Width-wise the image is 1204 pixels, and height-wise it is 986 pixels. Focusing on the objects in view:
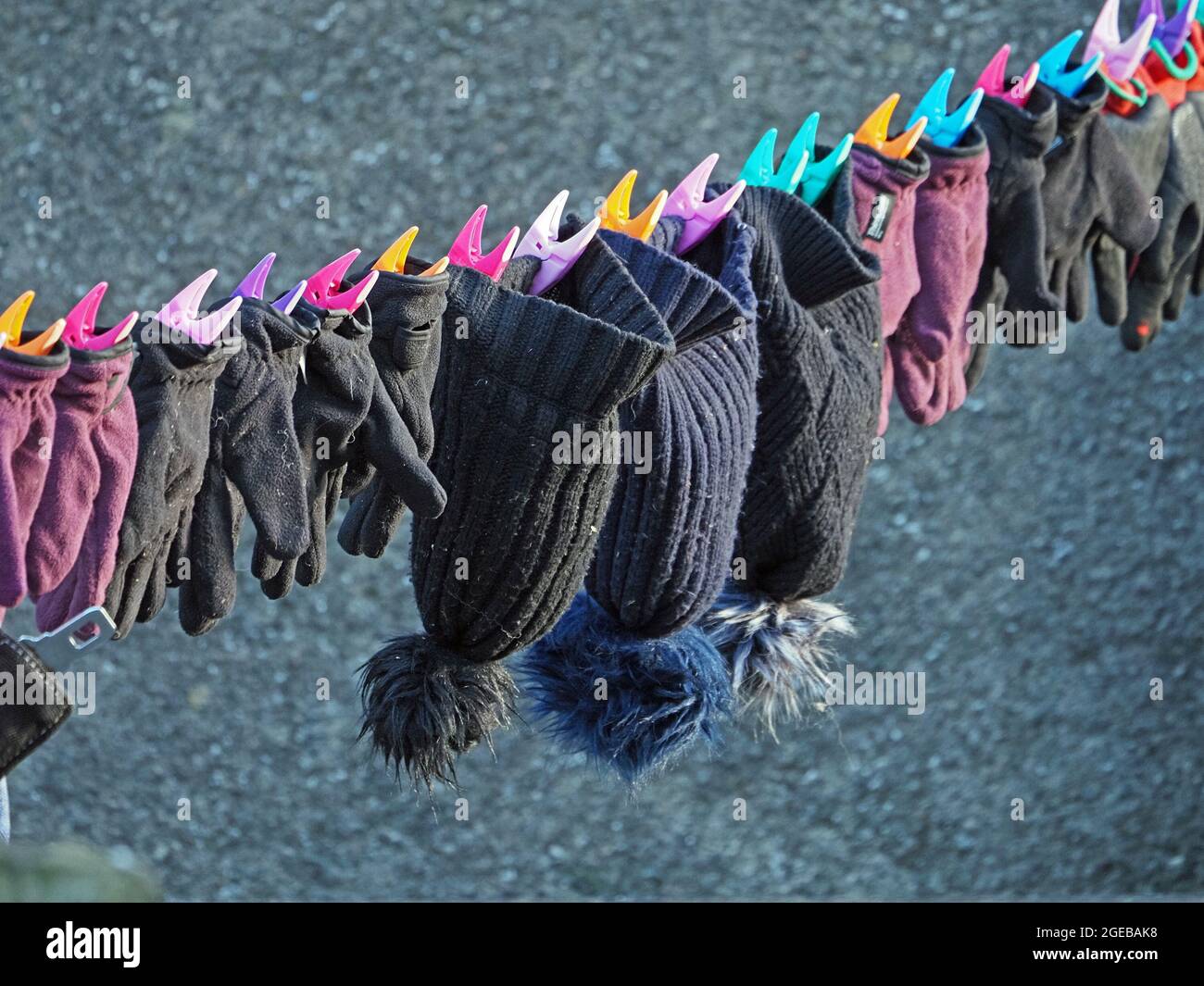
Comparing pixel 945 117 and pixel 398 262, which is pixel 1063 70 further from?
pixel 398 262

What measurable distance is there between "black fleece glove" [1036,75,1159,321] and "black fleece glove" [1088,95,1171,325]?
0.02 meters

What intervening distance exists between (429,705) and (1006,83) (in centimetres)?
77

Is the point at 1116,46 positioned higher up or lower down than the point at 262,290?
higher up

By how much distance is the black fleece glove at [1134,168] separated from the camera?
1.64m

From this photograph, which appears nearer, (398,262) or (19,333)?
(19,333)

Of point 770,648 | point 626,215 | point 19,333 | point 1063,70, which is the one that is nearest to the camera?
point 19,333

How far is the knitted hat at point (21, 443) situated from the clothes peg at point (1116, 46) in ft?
3.44

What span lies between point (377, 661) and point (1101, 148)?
83 centimetres

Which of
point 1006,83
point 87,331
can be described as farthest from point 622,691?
point 1006,83

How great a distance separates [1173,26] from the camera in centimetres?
169

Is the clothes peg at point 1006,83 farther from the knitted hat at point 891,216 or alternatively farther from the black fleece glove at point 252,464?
the black fleece glove at point 252,464

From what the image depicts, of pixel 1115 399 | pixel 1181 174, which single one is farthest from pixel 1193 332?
pixel 1181 174

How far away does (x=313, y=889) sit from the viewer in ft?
9.36

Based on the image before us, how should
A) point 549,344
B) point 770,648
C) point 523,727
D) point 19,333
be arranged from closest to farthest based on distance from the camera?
point 19,333 → point 549,344 → point 770,648 → point 523,727
